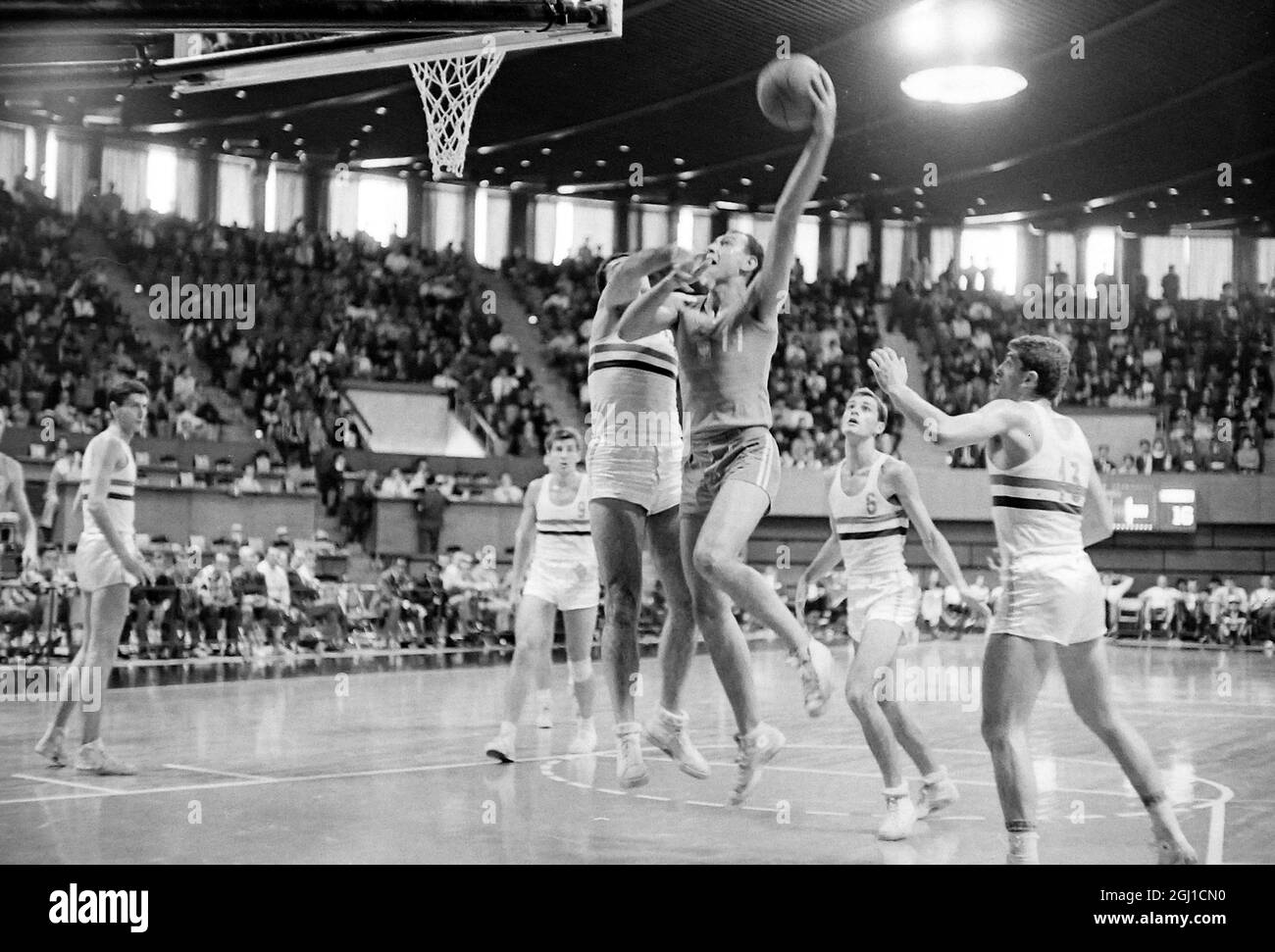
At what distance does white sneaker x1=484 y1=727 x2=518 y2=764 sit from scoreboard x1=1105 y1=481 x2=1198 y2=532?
65.0 ft

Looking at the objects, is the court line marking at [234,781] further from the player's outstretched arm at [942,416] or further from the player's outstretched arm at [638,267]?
the player's outstretched arm at [942,416]

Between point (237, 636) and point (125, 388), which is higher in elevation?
point (125, 388)

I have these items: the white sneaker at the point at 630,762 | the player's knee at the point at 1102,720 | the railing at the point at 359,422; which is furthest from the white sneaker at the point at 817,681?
the railing at the point at 359,422

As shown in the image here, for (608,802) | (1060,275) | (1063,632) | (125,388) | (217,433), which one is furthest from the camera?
(1060,275)

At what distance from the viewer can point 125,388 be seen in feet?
26.5

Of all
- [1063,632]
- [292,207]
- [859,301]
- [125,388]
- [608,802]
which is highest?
[292,207]

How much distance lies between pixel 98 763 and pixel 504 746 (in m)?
2.24

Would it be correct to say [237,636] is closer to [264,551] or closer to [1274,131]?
[264,551]

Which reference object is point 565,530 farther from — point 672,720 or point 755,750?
point 755,750

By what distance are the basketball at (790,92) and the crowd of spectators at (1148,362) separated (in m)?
20.9

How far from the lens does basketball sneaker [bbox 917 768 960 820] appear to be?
6.89m
